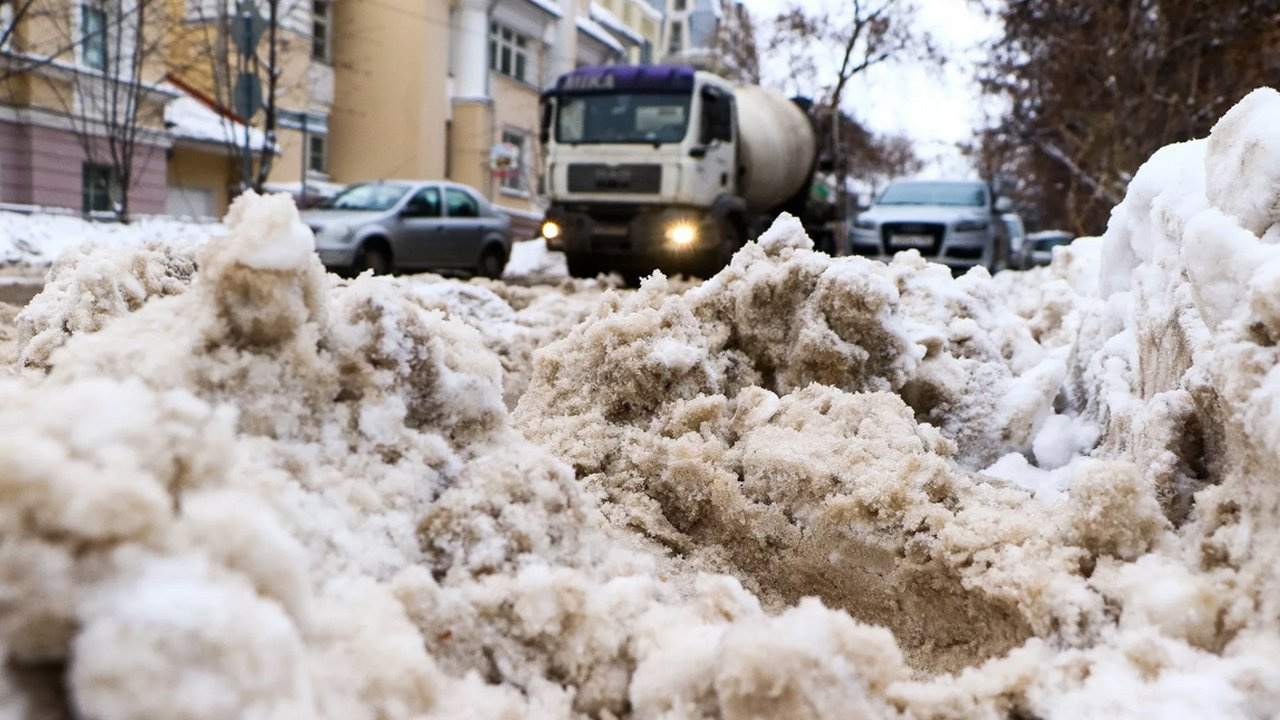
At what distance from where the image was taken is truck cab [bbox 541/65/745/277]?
14.7 m

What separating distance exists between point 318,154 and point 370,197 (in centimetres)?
1616

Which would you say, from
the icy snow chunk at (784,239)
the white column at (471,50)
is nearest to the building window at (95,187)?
the white column at (471,50)

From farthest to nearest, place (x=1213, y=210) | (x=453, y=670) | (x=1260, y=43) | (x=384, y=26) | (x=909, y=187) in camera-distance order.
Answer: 1. (x=384, y=26)
2. (x=909, y=187)
3. (x=1260, y=43)
4. (x=1213, y=210)
5. (x=453, y=670)

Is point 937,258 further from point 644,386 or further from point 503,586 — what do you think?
point 503,586

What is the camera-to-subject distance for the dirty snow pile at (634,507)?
3.43 ft

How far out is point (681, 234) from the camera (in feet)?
48.2

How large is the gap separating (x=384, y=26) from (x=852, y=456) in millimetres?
29162

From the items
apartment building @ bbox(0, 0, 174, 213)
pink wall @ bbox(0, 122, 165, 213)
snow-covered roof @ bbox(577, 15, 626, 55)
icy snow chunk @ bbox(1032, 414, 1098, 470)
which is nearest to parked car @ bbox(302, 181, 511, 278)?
apartment building @ bbox(0, 0, 174, 213)

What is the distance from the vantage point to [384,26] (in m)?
28.8

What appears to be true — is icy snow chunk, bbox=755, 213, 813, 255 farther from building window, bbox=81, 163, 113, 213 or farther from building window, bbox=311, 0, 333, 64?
building window, bbox=311, 0, 333, 64

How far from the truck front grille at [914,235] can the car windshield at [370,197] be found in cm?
808

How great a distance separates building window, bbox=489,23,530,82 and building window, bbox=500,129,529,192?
1832mm

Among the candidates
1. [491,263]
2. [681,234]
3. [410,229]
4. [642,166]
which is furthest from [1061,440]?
[491,263]

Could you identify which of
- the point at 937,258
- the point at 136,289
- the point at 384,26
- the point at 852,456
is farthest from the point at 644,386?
the point at 384,26
